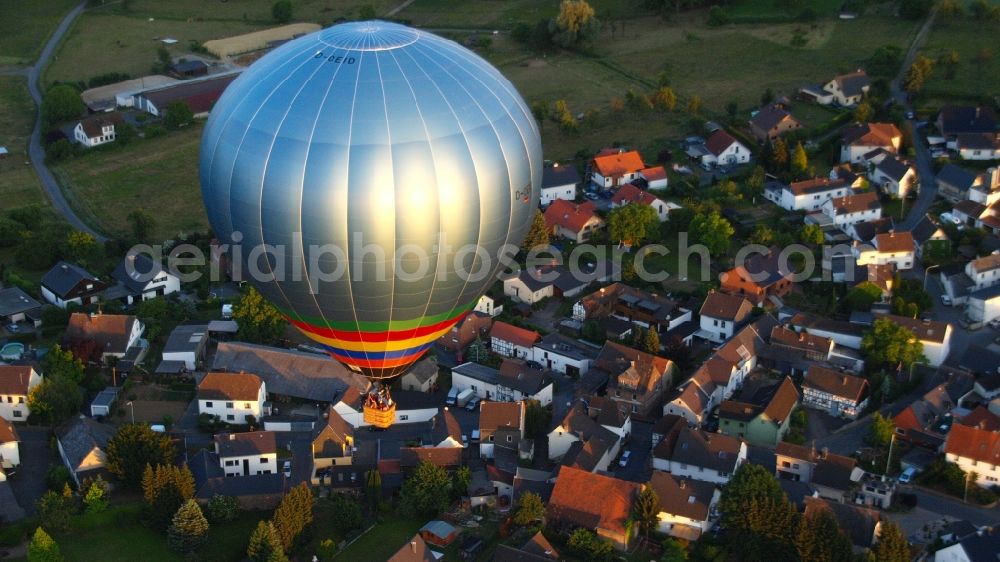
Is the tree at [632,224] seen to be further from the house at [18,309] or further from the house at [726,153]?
the house at [18,309]

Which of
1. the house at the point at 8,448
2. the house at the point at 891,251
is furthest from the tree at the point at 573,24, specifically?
the house at the point at 8,448

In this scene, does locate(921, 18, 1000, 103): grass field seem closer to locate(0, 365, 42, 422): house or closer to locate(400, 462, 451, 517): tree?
locate(400, 462, 451, 517): tree

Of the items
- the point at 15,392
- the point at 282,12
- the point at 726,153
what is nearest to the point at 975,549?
the point at 15,392

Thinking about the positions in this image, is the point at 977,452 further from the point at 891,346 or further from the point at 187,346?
the point at 187,346

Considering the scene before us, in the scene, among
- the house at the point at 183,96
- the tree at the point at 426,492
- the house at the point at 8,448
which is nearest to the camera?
the tree at the point at 426,492

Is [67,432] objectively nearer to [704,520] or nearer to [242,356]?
[242,356]

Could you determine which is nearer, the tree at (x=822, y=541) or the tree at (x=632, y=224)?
the tree at (x=822, y=541)

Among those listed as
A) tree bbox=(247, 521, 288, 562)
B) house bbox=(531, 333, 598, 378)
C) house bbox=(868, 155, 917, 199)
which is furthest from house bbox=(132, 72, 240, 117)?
tree bbox=(247, 521, 288, 562)
